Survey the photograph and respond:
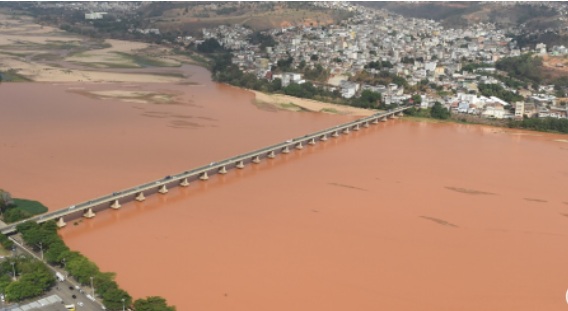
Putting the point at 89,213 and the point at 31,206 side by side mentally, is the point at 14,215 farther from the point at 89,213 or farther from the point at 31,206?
the point at 89,213

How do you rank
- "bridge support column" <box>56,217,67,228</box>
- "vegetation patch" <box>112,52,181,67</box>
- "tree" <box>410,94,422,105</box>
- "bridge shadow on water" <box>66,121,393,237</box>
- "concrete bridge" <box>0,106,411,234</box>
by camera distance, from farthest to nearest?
"vegetation patch" <box>112,52,181,67</box>, "tree" <box>410,94,422,105</box>, "bridge shadow on water" <box>66,121,393,237</box>, "concrete bridge" <box>0,106,411,234</box>, "bridge support column" <box>56,217,67,228</box>

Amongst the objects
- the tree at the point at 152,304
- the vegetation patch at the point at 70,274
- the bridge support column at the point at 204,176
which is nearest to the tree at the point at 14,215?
the vegetation patch at the point at 70,274

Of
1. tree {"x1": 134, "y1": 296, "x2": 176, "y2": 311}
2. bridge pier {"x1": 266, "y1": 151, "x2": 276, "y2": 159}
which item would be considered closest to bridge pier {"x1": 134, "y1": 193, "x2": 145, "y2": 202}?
tree {"x1": 134, "y1": 296, "x2": 176, "y2": 311}

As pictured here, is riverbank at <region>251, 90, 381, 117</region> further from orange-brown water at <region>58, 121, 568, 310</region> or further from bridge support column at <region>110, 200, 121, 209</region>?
bridge support column at <region>110, 200, 121, 209</region>

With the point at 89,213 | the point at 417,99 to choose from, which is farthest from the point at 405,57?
the point at 89,213

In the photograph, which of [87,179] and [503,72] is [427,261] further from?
[503,72]

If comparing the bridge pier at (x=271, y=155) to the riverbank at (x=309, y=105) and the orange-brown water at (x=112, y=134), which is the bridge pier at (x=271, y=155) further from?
the riverbank at (x=309, y=105)
